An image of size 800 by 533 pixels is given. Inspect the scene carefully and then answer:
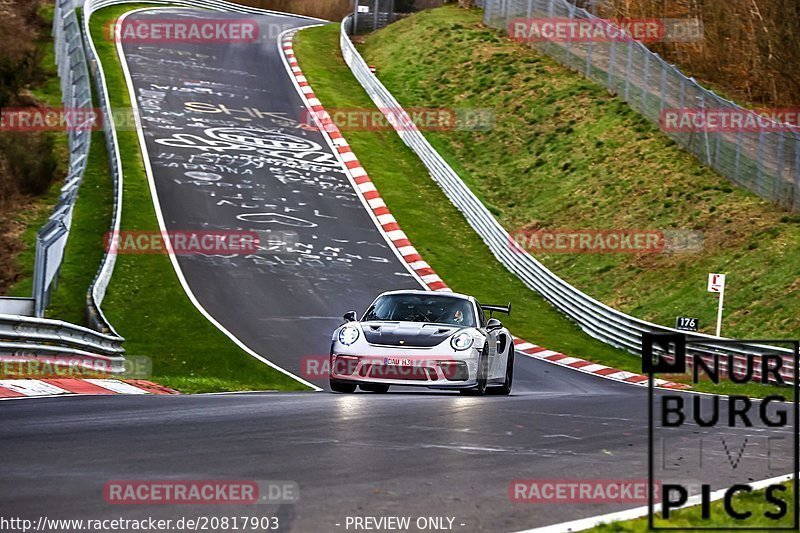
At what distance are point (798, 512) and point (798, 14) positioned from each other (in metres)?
37.0

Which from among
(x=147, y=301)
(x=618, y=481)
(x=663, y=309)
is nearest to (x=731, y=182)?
(x=663, y=309)

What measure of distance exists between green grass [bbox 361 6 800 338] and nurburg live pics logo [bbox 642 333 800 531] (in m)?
14.4

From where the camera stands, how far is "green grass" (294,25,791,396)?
87.6 feet

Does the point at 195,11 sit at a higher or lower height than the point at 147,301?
higher

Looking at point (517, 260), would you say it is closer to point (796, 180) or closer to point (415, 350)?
point (796, 180)

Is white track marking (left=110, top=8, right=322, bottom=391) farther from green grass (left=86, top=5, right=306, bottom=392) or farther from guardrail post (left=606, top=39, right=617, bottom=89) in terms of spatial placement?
guardrail post (left=606, top=39, right=617, bottom=89)

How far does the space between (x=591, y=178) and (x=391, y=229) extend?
726cm

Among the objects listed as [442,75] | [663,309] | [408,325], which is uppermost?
[442,75]

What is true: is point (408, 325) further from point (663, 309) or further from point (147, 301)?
point (663, 309)

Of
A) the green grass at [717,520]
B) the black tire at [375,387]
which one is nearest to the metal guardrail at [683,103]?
the black tire at [375,387]

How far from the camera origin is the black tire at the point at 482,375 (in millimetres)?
14844

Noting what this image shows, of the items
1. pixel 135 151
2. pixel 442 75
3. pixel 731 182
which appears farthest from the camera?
pixel 442 75

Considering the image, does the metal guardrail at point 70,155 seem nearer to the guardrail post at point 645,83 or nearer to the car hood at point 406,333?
the car hood at point 406,333

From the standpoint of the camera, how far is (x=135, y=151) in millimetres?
36656
